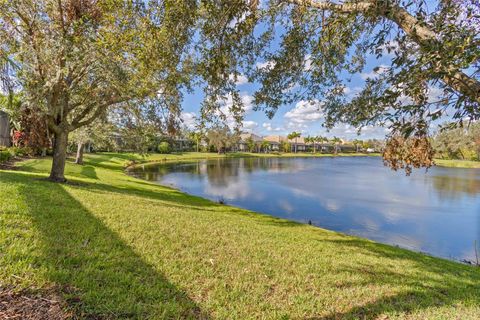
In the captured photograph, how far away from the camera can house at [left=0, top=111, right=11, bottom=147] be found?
23.3 metres

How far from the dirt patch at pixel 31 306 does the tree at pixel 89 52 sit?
5084 mm

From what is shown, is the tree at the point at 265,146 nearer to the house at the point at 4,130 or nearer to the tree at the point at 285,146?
the tree at the point at 285,146

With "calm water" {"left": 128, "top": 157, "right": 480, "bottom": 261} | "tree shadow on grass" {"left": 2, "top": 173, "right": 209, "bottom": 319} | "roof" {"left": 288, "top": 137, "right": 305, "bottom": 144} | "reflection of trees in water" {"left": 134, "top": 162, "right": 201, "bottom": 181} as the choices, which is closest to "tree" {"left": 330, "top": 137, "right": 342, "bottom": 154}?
"roof" {"left": 288, "top": 137, "right": 305, "bottom": 144}

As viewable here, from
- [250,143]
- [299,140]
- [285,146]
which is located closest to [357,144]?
[299,140]

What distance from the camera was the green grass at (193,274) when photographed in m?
3.35

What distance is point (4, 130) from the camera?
24.0m

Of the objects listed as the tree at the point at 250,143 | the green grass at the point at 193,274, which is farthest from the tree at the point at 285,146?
the green grass at the point at 193,274

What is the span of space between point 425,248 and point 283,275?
427 inches

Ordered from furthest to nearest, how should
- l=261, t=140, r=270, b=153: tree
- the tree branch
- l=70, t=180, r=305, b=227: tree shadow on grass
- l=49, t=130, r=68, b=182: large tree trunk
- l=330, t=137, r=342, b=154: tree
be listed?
l=330, t=137, r=342, b=154: tree → l=261, t=140, r=270, b=153: tree → l=70, t=180, r=305, b=227: tree shadow on grass → l=49, t=130, r=68, b=182: large tree trunk → the tree branch

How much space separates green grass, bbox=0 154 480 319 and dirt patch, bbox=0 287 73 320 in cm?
12

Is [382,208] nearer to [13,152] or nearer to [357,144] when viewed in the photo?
[13,152]

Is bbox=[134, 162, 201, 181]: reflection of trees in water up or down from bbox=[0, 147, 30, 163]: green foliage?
down

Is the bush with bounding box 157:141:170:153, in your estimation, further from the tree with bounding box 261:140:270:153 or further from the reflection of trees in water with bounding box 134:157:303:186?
the tree with bounding box 261:140:270:153

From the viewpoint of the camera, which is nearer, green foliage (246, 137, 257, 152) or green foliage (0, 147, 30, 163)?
green foliage (0, 147, 30, 163)
